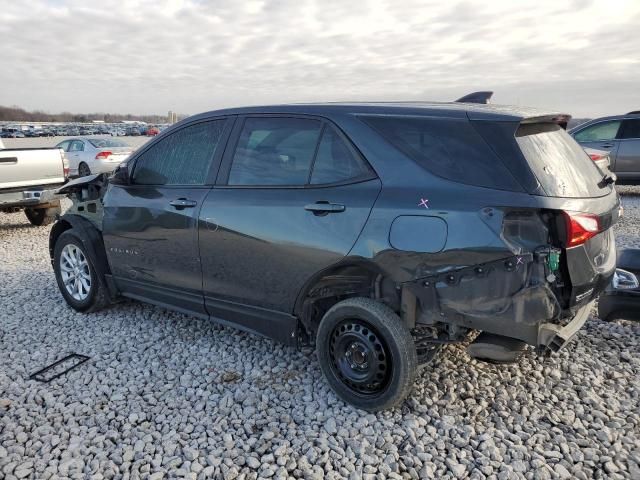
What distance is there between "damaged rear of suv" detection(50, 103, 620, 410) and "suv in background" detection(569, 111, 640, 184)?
9307 mm

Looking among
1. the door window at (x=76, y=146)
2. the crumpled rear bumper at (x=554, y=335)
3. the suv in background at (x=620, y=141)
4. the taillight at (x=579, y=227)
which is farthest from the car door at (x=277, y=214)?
the door window at (x=76, y=146)

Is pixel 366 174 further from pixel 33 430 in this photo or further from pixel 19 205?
pixel 19 205

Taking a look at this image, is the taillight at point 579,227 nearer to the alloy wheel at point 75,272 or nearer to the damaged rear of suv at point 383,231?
the damaged rear of suv at point 383,231

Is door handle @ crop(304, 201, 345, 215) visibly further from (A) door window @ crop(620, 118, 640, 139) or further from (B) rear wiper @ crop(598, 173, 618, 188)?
(A) door window @ crop(620, 118, 640, 139)

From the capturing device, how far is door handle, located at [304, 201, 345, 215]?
3.03 metres

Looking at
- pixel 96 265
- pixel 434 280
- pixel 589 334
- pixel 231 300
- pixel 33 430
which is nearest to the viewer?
pixel 434 280

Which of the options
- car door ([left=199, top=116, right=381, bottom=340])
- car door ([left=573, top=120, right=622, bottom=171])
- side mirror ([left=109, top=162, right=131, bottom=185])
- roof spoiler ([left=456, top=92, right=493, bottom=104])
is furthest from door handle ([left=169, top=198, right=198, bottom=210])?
car door ([left=573, top=120, right=622, bottom=171])

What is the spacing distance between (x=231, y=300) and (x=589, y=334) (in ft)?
9.29

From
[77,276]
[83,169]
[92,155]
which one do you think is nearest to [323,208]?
[77,276]

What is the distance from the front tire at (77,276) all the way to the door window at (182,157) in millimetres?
990

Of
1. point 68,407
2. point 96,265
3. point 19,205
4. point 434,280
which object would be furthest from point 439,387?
point 19,205

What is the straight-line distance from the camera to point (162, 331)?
4.39 m

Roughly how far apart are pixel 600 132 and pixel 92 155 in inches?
572

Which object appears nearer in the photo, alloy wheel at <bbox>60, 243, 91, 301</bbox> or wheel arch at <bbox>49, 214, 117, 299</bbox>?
wheel arch at <bbox>49, 214, 117, 299</bbox>
